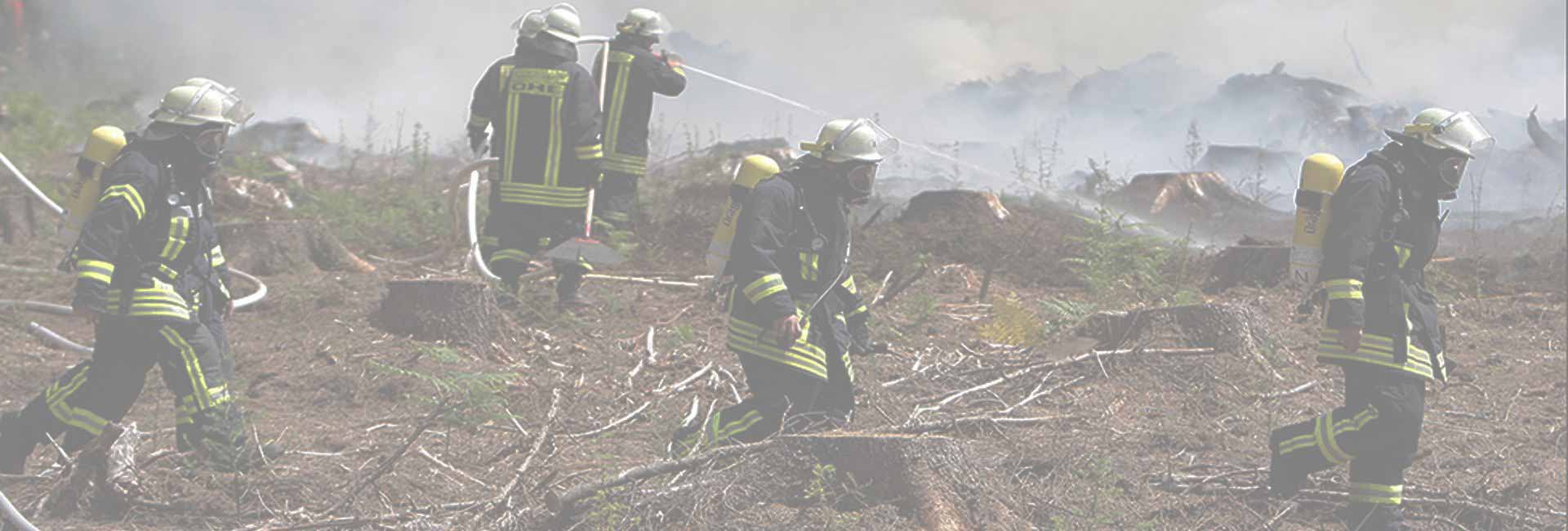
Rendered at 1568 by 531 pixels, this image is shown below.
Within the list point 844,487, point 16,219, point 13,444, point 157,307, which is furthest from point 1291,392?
point 16,219

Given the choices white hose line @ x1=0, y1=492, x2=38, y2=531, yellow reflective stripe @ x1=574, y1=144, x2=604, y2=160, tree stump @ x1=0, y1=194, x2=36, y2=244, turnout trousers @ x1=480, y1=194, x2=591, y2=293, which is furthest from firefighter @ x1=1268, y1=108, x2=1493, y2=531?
tree stump @ x1=0, y1=194, x2=36, y2=244

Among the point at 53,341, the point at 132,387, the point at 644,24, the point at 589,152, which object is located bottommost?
the point at 53,341

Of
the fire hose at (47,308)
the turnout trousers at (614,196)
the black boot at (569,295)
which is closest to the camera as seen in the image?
the fire hose at (47,308)

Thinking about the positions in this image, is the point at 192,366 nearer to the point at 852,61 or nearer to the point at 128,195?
the point at 128,195

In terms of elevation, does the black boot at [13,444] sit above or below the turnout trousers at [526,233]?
below

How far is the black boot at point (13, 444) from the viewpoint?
5.34 metres

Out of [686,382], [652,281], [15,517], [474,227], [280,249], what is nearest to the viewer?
[15,517]

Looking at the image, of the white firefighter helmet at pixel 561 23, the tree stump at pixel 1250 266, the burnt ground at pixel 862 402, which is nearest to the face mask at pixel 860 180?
the burnt ground at pixel 862 402

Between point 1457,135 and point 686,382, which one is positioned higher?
point 1457,135

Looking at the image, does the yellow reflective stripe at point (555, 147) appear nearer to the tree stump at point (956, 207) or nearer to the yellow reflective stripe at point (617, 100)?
the yellow reflective stripe at point (617, 100)

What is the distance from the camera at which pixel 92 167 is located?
5332 mm

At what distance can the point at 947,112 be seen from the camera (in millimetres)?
18828

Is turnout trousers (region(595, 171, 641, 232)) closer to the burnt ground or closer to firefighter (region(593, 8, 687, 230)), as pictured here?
firefighter (region(593, 8, 687, 230))

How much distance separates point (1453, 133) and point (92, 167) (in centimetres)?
454
